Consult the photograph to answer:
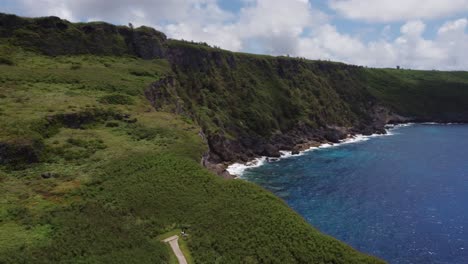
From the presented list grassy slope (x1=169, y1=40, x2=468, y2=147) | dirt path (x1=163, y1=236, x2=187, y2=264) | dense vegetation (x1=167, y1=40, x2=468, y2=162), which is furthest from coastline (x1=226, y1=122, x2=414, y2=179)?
dirt path (x1=163, y1=236, x2=187, y2=264)

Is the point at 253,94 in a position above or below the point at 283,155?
above

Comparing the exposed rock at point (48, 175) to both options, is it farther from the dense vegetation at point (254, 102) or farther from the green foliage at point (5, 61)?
the dense vegetation at point (254, 102)

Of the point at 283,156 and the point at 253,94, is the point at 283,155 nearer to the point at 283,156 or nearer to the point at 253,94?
the point at 283,156

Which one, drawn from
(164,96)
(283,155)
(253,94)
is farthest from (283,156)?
(164,96)

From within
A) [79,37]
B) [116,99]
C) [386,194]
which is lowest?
[386,194]

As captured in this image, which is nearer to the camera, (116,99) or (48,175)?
(48,175)

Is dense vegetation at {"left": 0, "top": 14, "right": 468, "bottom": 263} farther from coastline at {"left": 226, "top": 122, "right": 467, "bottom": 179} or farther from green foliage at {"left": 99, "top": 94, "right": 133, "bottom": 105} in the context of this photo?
coastline at {"left": 226, "top": 122, "right": 467, "bottom": 179}

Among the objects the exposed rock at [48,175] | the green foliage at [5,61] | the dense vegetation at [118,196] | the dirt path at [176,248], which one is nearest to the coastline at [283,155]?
the dense vegetation at [118,196]
